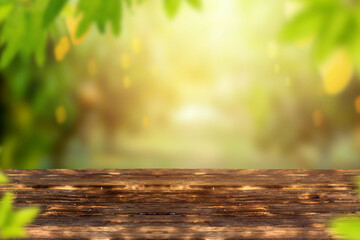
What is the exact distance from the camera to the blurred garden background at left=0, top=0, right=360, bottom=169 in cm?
192

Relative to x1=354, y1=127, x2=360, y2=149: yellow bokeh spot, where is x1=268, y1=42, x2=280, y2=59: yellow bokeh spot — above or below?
above

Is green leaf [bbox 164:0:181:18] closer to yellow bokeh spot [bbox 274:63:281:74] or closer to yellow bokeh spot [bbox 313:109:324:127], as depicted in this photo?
yellow bokeh spot [bbox 274:63:281:74]

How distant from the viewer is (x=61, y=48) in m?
1.92

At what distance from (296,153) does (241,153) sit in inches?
9.9

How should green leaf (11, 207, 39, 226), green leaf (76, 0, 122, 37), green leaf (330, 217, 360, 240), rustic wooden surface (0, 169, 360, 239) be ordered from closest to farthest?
green leaf (330, 217, 360, 240) → green leaf (11, 207, 39, 226) → green leaf (76, 0, 122, 37) → rustic wooden surface (0, 169, 360, 239)

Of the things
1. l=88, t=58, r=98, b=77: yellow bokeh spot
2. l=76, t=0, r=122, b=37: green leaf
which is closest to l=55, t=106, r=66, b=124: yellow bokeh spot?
l=88, t=58, r=98, b=77: yellow bokeh spot

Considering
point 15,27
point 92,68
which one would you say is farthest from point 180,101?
point 15,27

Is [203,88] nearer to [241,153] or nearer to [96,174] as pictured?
[241,153]

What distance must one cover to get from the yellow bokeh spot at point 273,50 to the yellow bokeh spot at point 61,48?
90cm

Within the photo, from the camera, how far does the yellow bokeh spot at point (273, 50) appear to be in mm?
1911

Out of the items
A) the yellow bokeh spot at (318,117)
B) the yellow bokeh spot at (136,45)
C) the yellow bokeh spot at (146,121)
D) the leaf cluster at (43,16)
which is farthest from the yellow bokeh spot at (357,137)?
the leaf cluster at (43,16)

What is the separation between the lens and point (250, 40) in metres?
1.96

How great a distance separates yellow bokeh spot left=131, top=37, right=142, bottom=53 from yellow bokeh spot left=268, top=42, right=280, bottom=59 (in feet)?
1.91

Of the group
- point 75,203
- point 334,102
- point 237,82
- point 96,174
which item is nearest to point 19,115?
point 96,174
